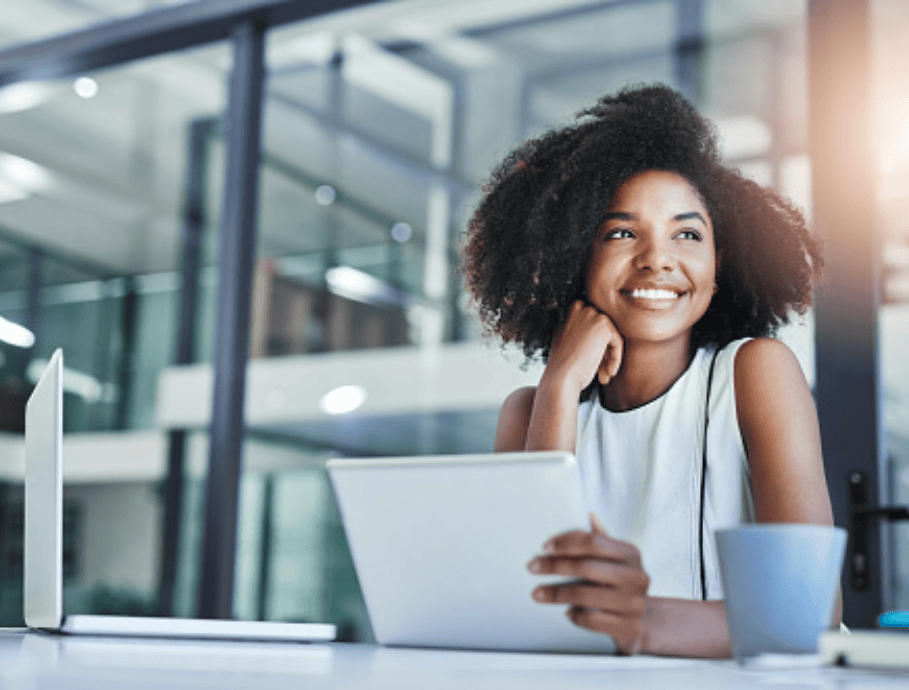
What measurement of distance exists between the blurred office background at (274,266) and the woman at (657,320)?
182 centimetres

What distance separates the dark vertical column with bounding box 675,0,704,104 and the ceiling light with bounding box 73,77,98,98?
84.3 inches

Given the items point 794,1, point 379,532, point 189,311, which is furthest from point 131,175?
point 379,532

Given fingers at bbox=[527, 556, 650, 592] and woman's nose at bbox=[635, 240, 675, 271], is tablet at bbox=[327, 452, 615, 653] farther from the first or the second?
woman's nose at bbox=[635, 240, 675, 271]

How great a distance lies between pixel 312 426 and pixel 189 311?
0.61 meters

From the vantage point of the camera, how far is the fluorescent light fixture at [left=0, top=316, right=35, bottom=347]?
13.4 feet

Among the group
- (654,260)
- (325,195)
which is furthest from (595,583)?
(325,195)

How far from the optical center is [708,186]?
1.72 metres

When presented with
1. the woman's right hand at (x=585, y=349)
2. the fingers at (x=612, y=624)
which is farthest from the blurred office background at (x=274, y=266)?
the fingers at (x=612, y=624)

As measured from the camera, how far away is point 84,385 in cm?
407

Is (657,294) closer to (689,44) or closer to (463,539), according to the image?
(463,539)

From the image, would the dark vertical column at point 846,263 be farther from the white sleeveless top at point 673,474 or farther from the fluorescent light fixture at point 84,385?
the fluorescent light fixture at point 84,385

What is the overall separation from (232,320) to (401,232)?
3.12 ft

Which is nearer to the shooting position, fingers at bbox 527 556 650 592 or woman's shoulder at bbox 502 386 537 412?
fingers at bbox 527 556 650 592

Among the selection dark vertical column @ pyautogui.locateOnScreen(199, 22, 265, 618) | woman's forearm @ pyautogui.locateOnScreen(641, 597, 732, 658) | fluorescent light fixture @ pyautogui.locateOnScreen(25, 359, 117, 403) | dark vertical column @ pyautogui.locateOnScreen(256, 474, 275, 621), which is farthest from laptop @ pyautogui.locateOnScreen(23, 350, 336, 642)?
fluorescent light fixture @ pyautogui.locateOnScreen(25, 359, 117, 403)
